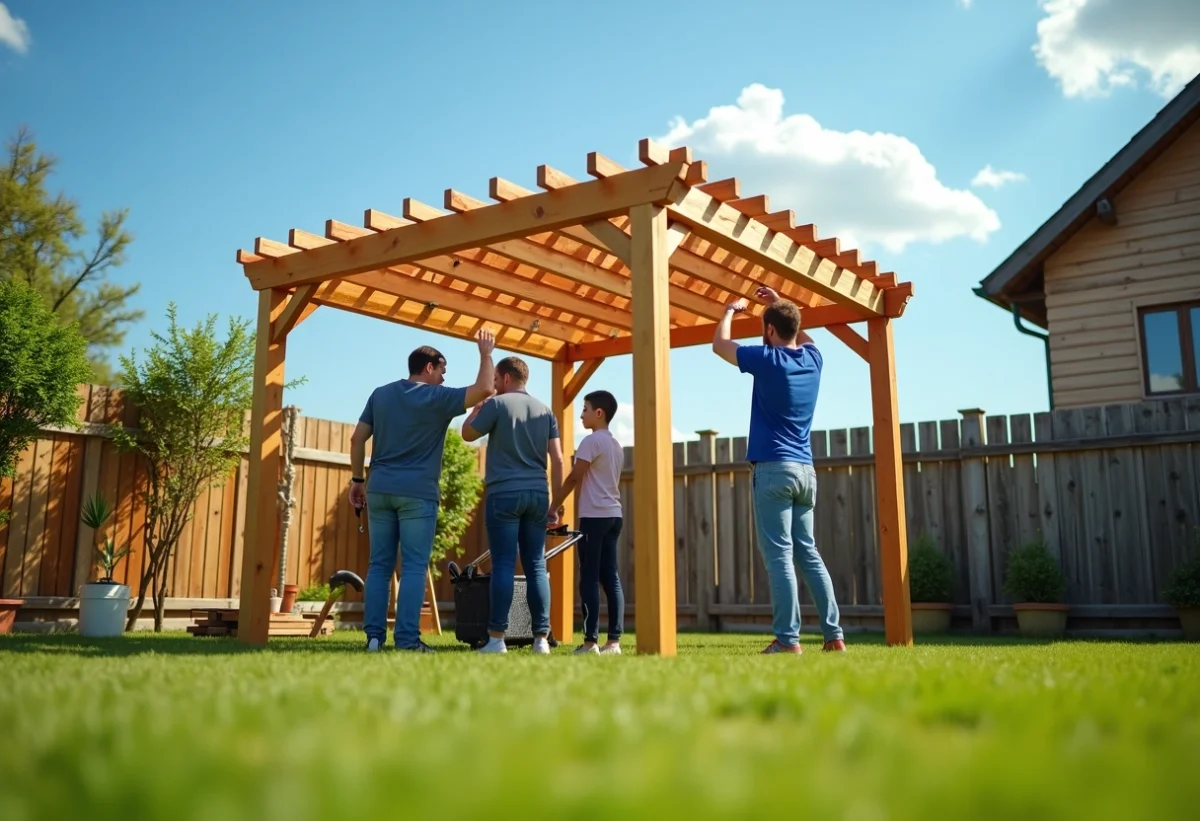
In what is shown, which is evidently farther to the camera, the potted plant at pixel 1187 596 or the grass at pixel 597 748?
the potted plant at pixel 1187 596

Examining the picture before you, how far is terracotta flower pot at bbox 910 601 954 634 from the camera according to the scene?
9.43 m

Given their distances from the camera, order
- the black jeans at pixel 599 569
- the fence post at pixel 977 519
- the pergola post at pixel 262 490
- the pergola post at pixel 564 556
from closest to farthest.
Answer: the black jeans at pixel 599 569
the pergola post at pixel 262 490
the pergola post at pixel 564 556
the fence post at pixel 977 519

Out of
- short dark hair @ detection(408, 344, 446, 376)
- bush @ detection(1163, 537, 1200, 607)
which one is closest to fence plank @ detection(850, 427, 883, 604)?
bush @ detection(1163, 537, 1200, 607)

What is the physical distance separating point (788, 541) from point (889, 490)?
243cm

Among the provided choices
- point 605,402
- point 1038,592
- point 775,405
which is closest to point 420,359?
point 605,402

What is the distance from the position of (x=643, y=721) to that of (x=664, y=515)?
3.32 meters

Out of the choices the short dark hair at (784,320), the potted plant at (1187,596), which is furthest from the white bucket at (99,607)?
the potted plant at (1187,596)

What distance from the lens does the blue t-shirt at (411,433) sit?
5844 millimetres

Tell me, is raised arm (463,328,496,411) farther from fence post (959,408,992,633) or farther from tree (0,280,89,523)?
fence post (959,408,992,633)

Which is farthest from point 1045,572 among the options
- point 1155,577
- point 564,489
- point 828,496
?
point 564,489

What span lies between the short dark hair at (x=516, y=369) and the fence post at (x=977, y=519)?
19.1ft

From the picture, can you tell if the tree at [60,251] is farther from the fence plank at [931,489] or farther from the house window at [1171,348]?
the house window at [1171,348]

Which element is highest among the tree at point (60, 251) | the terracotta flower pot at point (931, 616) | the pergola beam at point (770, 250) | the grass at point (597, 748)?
the tree at point (60, 251)

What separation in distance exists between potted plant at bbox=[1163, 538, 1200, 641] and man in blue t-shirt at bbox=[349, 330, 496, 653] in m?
6.47
